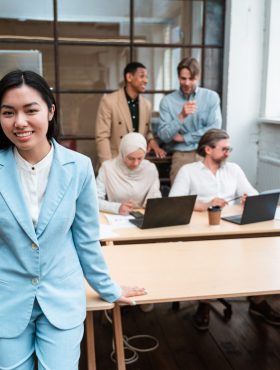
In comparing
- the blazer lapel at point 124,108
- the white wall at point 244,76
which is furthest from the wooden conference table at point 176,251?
the white wall at point 244,76

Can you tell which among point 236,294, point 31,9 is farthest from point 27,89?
point 31,9

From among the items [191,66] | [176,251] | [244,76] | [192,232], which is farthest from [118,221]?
[244,76]

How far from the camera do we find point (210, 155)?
321 centimetres

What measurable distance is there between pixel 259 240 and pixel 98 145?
1.82 meters

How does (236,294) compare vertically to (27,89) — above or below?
below

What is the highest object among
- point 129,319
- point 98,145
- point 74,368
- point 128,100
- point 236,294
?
point 128,100

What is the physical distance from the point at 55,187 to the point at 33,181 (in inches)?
2.9

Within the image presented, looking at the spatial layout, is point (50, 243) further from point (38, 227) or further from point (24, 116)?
point (24, 116)

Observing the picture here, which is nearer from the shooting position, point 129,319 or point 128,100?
point 129,319

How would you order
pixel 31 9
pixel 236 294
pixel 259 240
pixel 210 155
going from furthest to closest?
pixel 31 9, pixel 210 155, pixel 259 240, pixel 236 294

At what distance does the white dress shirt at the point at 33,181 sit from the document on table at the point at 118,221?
1156 mm

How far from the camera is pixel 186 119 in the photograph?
3.88m

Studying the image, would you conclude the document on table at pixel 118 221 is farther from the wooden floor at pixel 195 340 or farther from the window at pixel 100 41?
the window at pixel 100 41

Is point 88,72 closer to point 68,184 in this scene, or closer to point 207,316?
point 207,316
